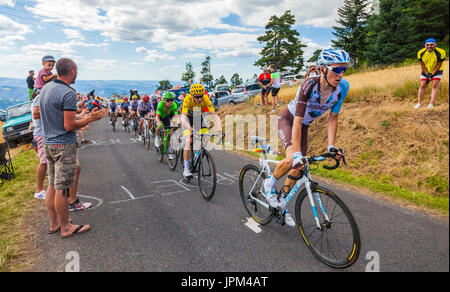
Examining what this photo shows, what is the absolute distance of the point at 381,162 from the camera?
5.92m

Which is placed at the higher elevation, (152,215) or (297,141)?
(297,141)

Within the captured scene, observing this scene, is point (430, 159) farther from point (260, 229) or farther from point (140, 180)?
point (140, 180)

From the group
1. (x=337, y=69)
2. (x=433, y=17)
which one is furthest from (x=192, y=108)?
(x=433, y=17)

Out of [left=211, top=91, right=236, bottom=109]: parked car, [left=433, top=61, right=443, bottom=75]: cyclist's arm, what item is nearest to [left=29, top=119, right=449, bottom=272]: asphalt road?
[left=433, top=61, right=443, bottom=75]: cyclist's arm

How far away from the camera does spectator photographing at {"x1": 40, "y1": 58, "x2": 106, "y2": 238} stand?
326cm

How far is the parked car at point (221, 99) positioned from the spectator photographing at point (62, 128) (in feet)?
58.8

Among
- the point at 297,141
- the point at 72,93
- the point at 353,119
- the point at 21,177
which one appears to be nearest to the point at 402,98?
the point at 353,119

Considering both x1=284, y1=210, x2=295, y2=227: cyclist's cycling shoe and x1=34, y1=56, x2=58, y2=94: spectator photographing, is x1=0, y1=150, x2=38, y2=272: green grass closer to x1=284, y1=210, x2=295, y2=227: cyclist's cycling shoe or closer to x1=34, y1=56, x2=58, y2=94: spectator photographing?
x1=34, y1=56, x2=58, y2=94: spectator photographing

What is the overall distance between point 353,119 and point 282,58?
54.1m

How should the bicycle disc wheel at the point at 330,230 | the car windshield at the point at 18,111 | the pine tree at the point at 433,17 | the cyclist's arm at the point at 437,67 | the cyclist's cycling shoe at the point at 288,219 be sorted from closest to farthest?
1. the pine tree at the point at 433,17
2. the bicycle disc wheel at the point at 330,230
3. the cyclist's cycling shoe at the point at 288,219
4. the cyclist's arm at the point at 437,67
5. the car windshield at the point at 18,111

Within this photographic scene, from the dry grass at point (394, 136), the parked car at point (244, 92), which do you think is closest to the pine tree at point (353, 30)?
the parked car at point (244, 92)

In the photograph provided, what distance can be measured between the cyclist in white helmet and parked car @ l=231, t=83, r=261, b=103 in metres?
17.6

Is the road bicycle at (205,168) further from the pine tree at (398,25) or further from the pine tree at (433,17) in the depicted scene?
the pine tree at (433,17)

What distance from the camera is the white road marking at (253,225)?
12.2 feet
